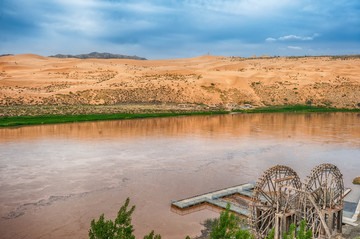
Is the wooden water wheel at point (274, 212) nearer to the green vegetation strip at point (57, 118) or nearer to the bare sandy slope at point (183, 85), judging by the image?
the green vegetation strip at point (57, 118)

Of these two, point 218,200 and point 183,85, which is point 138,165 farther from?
point 183,85

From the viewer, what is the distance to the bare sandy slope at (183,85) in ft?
244

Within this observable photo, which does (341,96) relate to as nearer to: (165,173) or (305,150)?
(305,150)

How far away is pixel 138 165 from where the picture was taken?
26.4 meters

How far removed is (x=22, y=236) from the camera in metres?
14.5

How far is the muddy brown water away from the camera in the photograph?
16625mm

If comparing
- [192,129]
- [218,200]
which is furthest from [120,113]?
[218,200]

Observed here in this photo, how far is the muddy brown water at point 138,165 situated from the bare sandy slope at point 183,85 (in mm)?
28287

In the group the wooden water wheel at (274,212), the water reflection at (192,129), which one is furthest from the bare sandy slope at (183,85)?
the wooden water wheel at (274,212)

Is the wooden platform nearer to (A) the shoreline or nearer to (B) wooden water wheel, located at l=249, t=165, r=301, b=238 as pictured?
(B) wooden water wheel, located at l=249, t=165, r=301, b=238

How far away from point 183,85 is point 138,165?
60.8 metres

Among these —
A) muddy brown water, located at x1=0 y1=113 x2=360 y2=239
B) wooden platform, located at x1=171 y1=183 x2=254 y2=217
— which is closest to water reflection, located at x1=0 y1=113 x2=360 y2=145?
muddy brown water, located at x1=0 y1=113 x2=360 y2=239

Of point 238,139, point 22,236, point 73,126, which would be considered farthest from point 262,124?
point 22,236

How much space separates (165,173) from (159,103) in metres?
50.9
